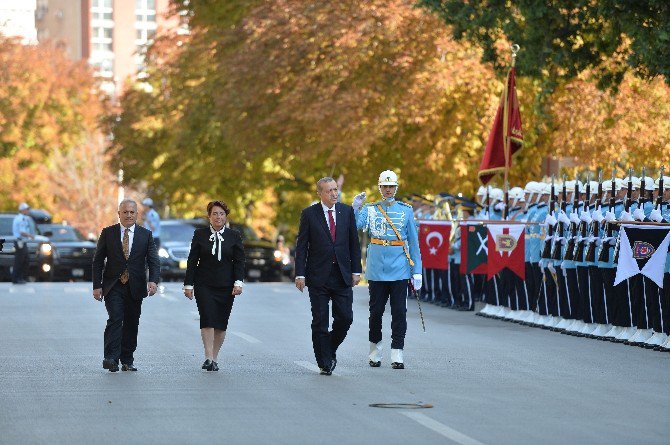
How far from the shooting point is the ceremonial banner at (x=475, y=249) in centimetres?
2698

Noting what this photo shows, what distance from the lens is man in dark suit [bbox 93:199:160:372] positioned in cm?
1711

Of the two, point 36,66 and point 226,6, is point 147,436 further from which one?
point 36,66

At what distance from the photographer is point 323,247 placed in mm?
17000

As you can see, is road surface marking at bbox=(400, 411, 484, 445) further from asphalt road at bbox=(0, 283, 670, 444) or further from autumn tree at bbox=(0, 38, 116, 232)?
autumn tree at bbox=(0, 38, 116, 232)

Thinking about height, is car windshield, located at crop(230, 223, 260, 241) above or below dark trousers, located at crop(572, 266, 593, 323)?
above

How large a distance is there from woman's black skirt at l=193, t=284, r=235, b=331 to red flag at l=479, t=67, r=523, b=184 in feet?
46.5

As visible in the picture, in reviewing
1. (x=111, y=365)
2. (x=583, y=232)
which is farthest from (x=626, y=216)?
(x=111, y=365)

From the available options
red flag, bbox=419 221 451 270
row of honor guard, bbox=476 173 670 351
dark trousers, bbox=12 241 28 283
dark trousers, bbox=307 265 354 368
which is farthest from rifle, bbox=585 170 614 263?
dark trousers, bbox=12 241 28 283

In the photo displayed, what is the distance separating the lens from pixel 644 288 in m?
20.6

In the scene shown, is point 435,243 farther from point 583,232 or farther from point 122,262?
point 122,262

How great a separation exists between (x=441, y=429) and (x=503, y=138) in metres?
19.3

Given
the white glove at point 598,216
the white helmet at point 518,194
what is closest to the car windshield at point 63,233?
the white helmet at point 518,194

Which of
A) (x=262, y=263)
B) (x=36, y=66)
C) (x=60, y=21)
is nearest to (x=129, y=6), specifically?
(x=60, y=21)

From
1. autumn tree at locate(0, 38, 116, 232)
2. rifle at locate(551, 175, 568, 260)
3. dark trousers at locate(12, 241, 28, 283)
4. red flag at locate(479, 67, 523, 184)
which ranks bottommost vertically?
dark trousers at locate(12, 241, 28, 283)
